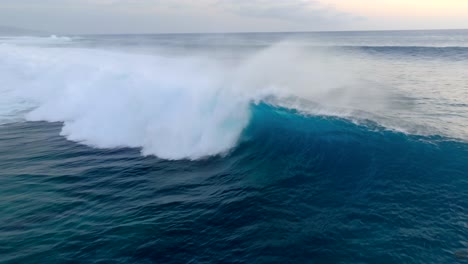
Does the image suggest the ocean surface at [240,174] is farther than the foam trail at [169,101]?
No

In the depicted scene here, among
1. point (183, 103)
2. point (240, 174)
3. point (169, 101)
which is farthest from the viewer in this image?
point (169, 101)

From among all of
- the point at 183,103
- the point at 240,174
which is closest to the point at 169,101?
the point at 183,103

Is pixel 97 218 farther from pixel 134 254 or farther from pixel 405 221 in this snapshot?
pixel 405 221

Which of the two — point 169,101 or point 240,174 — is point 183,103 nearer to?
point 169,101
